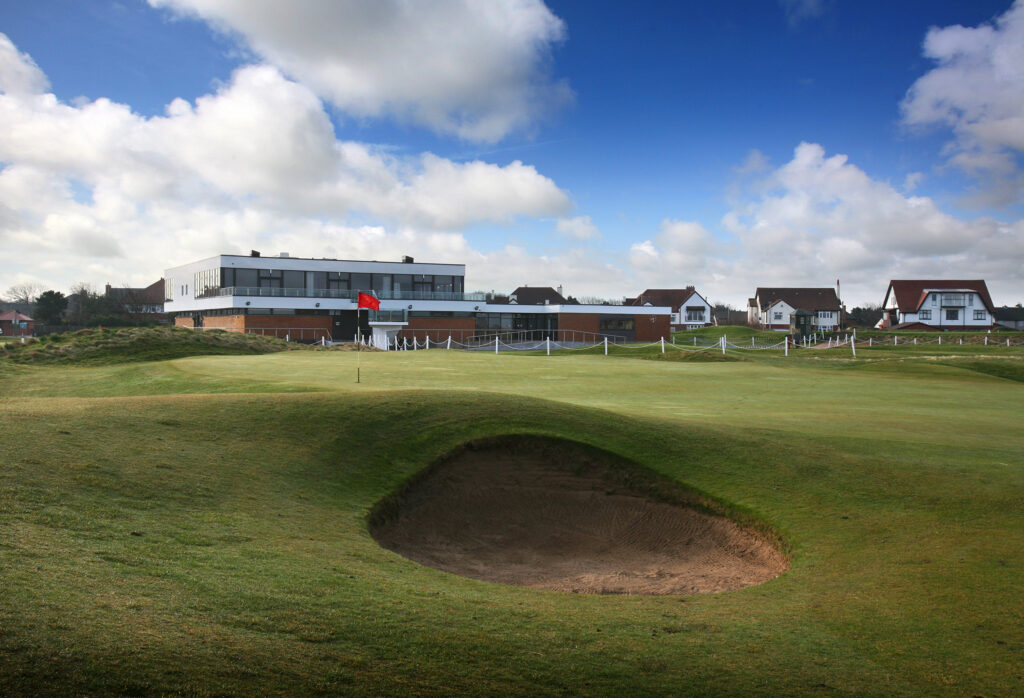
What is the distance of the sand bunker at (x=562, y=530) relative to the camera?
9234mm

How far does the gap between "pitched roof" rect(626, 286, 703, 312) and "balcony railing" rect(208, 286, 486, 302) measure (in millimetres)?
49042

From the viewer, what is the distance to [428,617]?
589 centimetres

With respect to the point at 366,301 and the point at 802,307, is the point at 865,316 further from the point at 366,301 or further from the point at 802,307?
the point at 366,301

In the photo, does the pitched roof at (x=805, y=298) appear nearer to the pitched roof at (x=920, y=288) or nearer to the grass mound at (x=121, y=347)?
the pitched roof at (x=920, y=288)

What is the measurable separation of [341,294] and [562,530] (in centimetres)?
6769

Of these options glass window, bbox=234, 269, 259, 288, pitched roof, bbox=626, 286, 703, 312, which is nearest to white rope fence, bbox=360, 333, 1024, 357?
glass window, bbox=234, 269, 259, 288

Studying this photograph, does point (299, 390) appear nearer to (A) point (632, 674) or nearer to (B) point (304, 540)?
(B) point (304, 540)

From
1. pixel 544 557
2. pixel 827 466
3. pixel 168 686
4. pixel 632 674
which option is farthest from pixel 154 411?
pixel 827 466

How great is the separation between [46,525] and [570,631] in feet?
16.5

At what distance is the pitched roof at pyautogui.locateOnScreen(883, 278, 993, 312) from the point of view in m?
107

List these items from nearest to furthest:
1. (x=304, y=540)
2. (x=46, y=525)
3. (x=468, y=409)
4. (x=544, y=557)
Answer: (x=46, y=525), (x=304, y=540), (x=544, y=557), (x=468, y=409)

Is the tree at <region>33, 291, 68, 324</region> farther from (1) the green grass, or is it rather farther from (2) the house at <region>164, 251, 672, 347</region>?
(1) the green grass

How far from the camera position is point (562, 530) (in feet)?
36.6

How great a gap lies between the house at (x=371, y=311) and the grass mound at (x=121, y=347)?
24.1m
